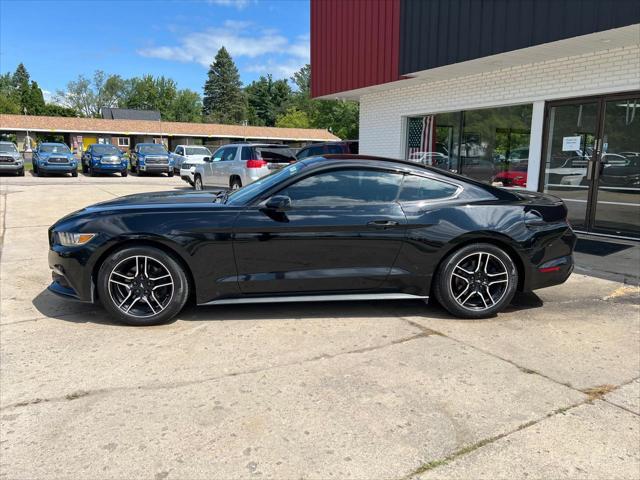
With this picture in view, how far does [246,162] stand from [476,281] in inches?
376

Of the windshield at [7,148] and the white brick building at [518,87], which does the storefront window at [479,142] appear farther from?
the windshield at [7,148]

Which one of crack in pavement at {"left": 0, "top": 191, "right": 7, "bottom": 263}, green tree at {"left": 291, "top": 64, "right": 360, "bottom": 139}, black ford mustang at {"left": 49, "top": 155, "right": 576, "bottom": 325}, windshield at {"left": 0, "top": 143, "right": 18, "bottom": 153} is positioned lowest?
crack in pavement at {"left": 0, "top": 191, "right": 7, "bottom": 263}

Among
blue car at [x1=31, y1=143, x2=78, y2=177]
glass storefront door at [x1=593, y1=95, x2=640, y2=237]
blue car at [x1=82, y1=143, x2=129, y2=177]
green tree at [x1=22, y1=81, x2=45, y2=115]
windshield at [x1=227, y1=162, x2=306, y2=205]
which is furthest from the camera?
green tree at [x1=22, y1=81, x2=45, y2=115]

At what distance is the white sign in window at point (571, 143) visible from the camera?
8.94 m

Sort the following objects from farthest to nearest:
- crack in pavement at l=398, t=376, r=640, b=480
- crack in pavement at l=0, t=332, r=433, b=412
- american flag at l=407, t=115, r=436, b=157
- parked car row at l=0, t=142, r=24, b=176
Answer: parked car row at l=0, t=142, r=24, b=176 < american flag at l=407, t=115, r=436, b=157 < crack in pavement at l=0, t=332, r=433, b=412 < crack in pavement at l=398, t=376, r=640, b=480

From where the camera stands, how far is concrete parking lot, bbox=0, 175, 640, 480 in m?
2.44

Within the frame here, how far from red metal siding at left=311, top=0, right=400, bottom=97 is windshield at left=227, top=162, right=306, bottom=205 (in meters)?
7.84

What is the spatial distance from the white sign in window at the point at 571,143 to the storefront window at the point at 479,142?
0.80 metres

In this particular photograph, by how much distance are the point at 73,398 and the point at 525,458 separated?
8.71 feet

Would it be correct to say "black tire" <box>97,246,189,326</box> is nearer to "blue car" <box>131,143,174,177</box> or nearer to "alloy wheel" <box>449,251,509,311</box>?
"alloy wheel" <box>449,251,509,311</box>

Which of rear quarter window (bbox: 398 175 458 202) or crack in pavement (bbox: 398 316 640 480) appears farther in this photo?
rear quarter window (bbox: 398 175 458 202)

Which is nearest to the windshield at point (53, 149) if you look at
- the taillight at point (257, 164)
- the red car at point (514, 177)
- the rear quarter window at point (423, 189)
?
the taillight at point (257, 164)

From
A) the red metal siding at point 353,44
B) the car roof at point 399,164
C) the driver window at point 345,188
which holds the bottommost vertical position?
the driver window at point 345,188

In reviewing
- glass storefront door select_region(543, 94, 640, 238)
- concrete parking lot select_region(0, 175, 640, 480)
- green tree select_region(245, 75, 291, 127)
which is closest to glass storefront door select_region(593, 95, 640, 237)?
glass storefront door select_region(543, 94, 640, 238)
